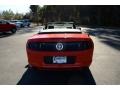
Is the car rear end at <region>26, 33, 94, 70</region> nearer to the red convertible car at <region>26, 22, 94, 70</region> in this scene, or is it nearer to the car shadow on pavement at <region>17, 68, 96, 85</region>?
the red convertible car at <region>26, 22, 94, 70</region>

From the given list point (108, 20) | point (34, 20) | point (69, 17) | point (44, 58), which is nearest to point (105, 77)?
point (44, 58)

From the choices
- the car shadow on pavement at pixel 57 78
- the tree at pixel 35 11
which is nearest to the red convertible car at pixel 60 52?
the car shadow on pavement at pixel 57 78

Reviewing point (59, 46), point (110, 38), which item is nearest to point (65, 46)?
point (59, 46)

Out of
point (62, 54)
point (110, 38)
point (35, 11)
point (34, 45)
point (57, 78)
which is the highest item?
point (34, 45)

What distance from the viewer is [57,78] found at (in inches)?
252

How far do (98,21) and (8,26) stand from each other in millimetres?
31175

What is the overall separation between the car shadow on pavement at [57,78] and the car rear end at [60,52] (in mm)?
342

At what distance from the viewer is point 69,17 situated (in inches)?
2576

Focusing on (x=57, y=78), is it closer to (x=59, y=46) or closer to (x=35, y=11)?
(x=59, y=46)

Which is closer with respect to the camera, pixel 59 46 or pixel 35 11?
pixel 59 46

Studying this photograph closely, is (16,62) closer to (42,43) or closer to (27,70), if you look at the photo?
(27,70)

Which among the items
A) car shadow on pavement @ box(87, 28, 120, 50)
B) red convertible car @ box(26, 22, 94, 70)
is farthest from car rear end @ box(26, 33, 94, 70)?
car shadow on pavement @ box(87, 28, 120, 50)

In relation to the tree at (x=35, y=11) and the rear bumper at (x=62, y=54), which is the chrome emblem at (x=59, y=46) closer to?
the rear bumper at (x=62, y=54)

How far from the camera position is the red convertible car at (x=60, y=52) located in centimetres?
604
